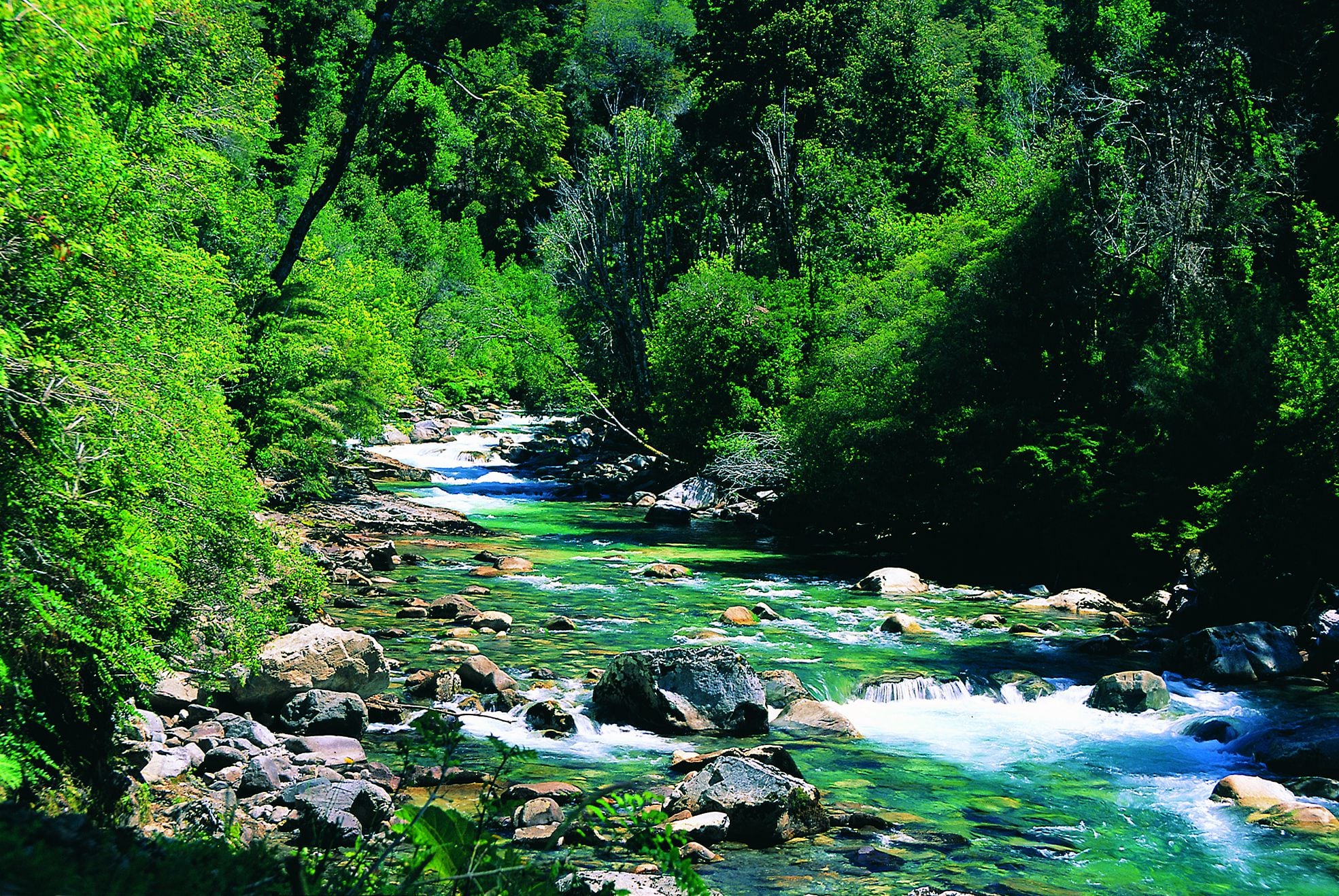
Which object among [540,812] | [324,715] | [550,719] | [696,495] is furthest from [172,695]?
[696,495]

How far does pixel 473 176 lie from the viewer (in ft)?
218

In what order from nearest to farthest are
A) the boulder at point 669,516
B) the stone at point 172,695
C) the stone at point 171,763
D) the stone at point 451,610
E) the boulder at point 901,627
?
1. the stone at point 171,763
2. the stone at point 172,695
3. the stone at point 451,610
4. the boulder at point 901,627
5. the boulder at point 669,516

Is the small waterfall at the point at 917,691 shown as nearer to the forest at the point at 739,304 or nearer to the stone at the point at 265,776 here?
the forest at the point at 739,304

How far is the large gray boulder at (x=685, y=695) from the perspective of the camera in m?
11.3

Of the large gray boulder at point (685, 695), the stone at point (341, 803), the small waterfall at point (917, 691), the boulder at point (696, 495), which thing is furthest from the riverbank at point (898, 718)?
the boulder at point (696, 495)

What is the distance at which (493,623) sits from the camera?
1548 cm

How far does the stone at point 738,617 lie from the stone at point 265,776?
8993mm

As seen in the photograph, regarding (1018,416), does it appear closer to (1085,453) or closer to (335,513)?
(1085,453)

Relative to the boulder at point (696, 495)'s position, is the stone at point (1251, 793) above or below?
below

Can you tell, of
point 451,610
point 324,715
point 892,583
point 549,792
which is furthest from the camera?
point 892,583

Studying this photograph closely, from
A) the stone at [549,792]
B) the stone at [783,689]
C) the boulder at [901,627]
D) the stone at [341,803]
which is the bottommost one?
the stone at [549,792]

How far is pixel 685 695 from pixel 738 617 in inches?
211

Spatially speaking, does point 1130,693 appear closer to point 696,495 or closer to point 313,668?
point 313,668

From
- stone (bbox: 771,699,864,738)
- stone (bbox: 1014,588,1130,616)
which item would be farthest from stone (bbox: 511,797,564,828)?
stone (bbox: 1014,588,1130,616)
